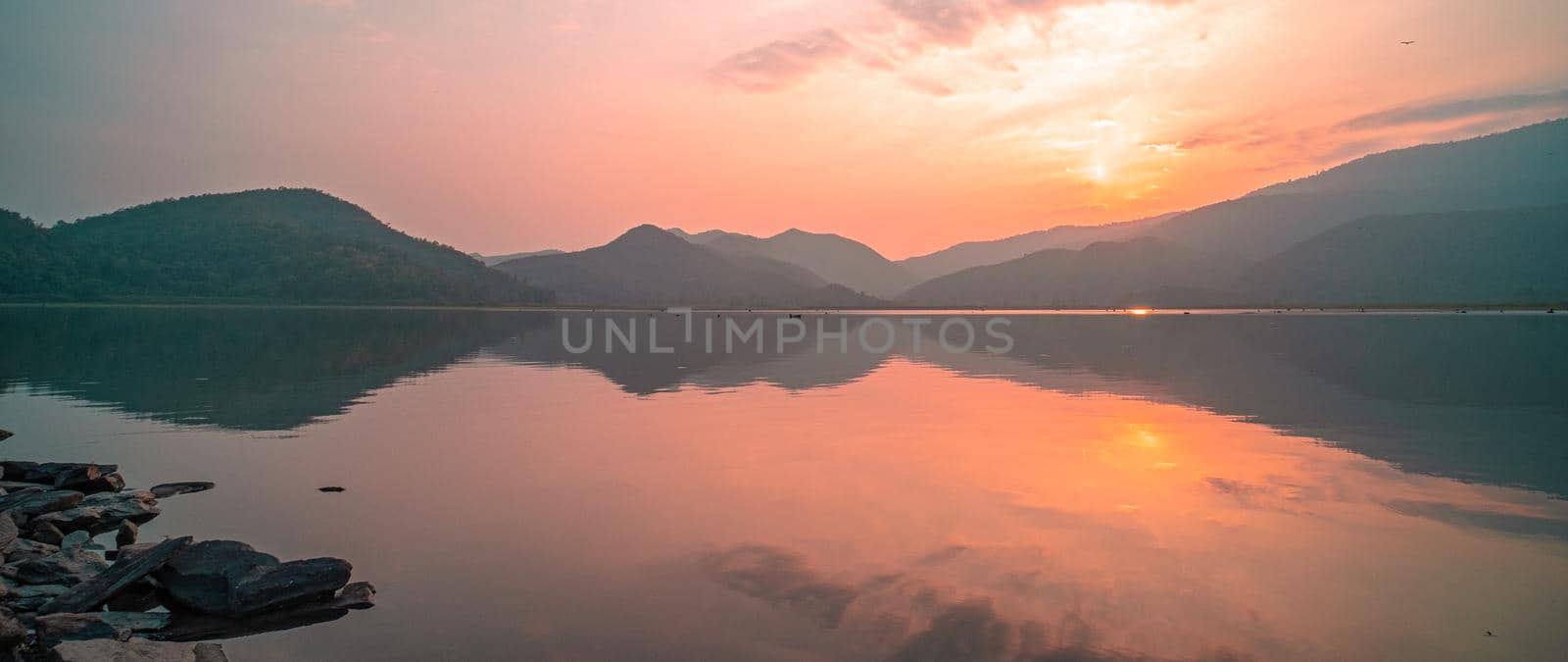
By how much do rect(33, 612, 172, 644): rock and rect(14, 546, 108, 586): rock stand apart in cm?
178

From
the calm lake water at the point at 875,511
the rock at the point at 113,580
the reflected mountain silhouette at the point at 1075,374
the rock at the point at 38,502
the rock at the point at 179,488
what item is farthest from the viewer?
the reflected mountain silhouette at the point at 1075,374

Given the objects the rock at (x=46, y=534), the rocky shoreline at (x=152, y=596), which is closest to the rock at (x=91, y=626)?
the rocky shoreline at (x=152, y=596)

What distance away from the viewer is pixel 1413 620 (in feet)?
36.6

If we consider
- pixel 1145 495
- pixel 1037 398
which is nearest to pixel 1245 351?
pixel 1037 398

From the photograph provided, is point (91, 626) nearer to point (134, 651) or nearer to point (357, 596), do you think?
point (134, 651)

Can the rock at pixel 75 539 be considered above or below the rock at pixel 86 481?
below

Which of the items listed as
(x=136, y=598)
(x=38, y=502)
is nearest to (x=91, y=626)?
(x=136, y=598)

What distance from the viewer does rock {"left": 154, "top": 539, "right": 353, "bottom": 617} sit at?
11.7 metres

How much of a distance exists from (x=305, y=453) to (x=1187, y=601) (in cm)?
2141

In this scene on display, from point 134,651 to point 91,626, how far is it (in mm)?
2046

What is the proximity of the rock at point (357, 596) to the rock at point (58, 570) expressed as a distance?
425 cm

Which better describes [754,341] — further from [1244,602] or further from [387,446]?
[1244,602]

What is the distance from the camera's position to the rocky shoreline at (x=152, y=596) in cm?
988

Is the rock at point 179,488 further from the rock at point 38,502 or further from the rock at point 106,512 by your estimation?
the rock at point 38,502
